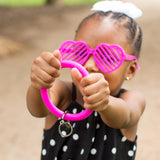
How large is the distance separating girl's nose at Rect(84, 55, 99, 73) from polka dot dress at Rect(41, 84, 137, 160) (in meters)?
0.28

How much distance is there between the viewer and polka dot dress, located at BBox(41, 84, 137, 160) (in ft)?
5.82

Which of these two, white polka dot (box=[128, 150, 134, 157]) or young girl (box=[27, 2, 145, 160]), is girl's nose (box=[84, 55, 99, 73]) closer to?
young girl (box=[27, 2, 145, 160])

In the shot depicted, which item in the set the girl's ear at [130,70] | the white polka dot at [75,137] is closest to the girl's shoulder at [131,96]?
the girl's ear at [130,70]

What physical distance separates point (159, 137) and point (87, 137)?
167 cm

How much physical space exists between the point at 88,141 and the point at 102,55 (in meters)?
0.49

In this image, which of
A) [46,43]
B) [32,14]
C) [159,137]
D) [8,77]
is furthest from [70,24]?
[159,137]

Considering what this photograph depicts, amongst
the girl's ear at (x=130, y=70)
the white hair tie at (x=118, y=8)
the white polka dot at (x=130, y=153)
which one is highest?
the white hair tie at (x=118, y=8)

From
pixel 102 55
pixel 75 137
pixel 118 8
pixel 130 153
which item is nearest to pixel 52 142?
pixel 75 137

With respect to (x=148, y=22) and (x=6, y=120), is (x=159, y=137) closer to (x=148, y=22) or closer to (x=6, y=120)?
(x=6, y=120)

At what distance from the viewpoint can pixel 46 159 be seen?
189cm

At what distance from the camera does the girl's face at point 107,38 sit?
1.67 m

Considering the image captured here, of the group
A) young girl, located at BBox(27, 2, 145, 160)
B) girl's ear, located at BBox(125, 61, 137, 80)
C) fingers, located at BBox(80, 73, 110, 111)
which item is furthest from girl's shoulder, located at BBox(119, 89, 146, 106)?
fingers, located at BBox(80, 73, 110, 111)

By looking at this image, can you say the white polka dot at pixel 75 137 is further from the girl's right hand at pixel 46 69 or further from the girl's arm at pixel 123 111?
the girl's right hand at pixel 46 69

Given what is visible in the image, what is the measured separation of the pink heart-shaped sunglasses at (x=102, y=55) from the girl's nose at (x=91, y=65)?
0.02 meters
